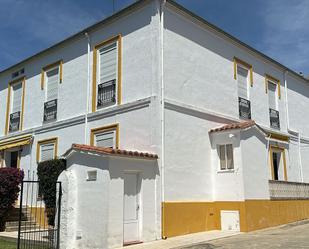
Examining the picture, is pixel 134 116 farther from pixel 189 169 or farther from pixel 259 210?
pixel 259 210

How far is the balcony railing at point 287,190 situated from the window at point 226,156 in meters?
2.29

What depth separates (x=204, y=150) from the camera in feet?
50.9

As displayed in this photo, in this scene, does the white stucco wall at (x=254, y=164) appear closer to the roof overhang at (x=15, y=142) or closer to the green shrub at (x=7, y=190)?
the green shrub at (x=7, y=190)

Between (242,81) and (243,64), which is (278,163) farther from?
(243,64)

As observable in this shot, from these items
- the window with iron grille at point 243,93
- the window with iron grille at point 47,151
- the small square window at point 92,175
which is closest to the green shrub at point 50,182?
the window with iron grille at point 47,151

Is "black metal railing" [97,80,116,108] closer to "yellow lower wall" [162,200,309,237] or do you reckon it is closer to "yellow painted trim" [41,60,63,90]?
"yellow painted trim" [41,60,63,90]

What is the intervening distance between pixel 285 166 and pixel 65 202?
43.5 feet

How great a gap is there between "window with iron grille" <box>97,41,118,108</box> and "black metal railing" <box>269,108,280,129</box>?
30.5 feet

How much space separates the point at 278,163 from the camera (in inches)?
826

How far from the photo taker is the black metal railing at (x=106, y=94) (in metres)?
16.0

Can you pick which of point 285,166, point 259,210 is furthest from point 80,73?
point 285,166

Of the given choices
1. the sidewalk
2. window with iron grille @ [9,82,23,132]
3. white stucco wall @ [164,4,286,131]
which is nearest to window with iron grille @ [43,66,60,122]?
window with iron grille @ [9,82,23,132]

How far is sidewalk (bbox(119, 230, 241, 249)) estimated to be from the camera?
11643mm

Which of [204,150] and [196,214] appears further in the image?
[204,150]
